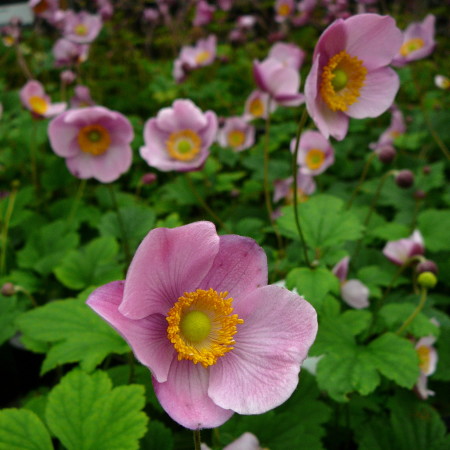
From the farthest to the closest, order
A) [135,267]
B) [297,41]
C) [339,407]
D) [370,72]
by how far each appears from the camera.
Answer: [297,41]
[339,407]
[370,72]
[135,267]

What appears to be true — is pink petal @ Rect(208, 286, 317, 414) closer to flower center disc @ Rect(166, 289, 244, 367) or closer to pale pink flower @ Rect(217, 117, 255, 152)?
flower center disc @ Rect(166, 289, 244, 367)

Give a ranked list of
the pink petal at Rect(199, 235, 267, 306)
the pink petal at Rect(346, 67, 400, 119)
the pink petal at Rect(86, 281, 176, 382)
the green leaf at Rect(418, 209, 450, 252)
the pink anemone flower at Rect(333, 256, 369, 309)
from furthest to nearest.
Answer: the green leaf at Rect(418, 209, 450, 252), the pink anemone flower at Rect(333, 256, 369, 309), the pink petal at Rect(346, 67, 400, 119), the pink petal at Rect(199, 235, 267, 306), the pink petal at Rect(86, 281, 176, 382)

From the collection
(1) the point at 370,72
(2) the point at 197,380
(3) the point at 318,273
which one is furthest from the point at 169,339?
(1) the point at 370,72

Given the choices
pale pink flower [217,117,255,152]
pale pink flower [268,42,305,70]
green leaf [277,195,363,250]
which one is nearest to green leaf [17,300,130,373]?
green leaf [277,195,363,250]

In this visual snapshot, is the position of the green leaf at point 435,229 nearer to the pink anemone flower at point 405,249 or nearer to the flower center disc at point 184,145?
the pink anemone flower at point 405,249

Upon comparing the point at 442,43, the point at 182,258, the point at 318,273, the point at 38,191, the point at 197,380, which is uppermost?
the point at 182,258

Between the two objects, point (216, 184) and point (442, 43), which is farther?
point (442, 43)

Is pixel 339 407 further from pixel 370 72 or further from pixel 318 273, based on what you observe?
pixel 370 72
